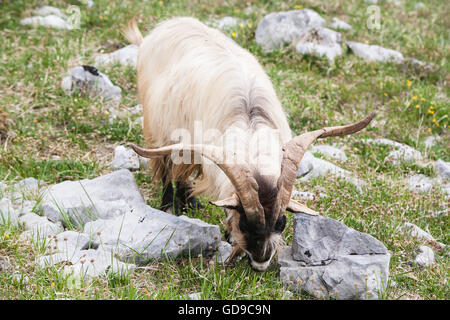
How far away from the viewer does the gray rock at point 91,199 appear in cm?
462

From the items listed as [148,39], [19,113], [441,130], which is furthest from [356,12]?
[19,113]

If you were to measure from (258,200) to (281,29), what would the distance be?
19.4 feet

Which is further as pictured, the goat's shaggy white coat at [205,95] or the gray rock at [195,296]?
the goat's shaggy white coat at [205,95]

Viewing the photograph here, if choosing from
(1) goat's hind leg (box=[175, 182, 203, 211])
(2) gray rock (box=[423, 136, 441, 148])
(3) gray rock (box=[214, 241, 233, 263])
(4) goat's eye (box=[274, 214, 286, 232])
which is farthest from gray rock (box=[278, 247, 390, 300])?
(2) gray rock (box=[423, 136, 441, 148])

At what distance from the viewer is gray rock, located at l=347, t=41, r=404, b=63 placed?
8906 millimetres

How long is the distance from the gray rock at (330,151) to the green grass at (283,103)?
0.20 metres

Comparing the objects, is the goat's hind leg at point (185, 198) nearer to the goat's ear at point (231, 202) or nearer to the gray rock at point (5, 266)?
the goat's ear at point (231, 202)

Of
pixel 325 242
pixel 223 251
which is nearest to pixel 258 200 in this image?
pixel 325 242

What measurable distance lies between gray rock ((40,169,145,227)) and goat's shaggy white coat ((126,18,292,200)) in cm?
50

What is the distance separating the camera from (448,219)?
16.9 ft

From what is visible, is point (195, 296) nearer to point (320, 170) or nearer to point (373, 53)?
point (320, 170)

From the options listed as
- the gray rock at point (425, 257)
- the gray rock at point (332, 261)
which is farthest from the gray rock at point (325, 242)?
the gray rock at point (425, 257)
